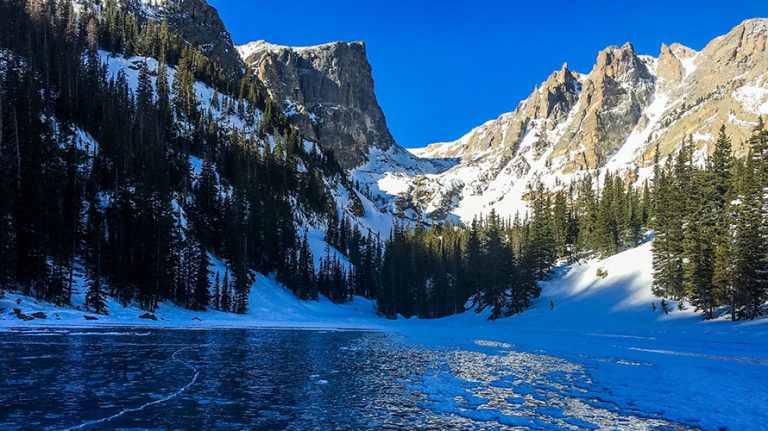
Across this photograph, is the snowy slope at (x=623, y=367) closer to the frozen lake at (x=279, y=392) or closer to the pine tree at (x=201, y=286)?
the frozen lake at (x=279, y=392)

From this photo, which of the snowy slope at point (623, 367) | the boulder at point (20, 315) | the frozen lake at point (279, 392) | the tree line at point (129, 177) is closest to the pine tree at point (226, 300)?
the tree line at point (129, 177)

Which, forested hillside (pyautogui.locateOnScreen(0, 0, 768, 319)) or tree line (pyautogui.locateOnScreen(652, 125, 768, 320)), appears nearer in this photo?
tree line (pyautogui.locateOnScreen(652, 125, 768, 320))

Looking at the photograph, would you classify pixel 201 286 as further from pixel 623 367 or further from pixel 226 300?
pixel 623 367

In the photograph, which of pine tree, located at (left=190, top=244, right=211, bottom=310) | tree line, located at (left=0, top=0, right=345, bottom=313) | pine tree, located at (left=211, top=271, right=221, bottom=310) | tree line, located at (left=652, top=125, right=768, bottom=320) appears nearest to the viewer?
tree line, located at (left=652, top=125, right=768, bottom=320)

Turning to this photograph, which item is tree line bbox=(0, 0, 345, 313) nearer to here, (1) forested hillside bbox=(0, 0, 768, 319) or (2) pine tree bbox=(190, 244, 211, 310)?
(2) pine tree bbox=(190, 244, 211, 310)

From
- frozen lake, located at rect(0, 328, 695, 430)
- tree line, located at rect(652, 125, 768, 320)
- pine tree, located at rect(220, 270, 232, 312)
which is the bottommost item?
pine tree, located at rect(220, 270, 232, 312)

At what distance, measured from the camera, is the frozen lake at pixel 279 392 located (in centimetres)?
1029

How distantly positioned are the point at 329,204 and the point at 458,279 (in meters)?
76.8

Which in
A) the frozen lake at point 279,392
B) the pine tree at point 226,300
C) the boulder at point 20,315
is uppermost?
the frozen lake at point 279,392

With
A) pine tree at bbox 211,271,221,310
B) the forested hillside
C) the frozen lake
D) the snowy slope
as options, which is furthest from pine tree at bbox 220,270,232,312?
the frozen lake

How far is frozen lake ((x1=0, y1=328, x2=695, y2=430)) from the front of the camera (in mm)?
10289

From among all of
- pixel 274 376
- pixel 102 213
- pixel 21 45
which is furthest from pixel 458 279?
pixel 21 45

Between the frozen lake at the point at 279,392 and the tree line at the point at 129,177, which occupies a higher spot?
the tree line at the point at 129,177

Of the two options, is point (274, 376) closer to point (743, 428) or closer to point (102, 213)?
point (743, 428)
